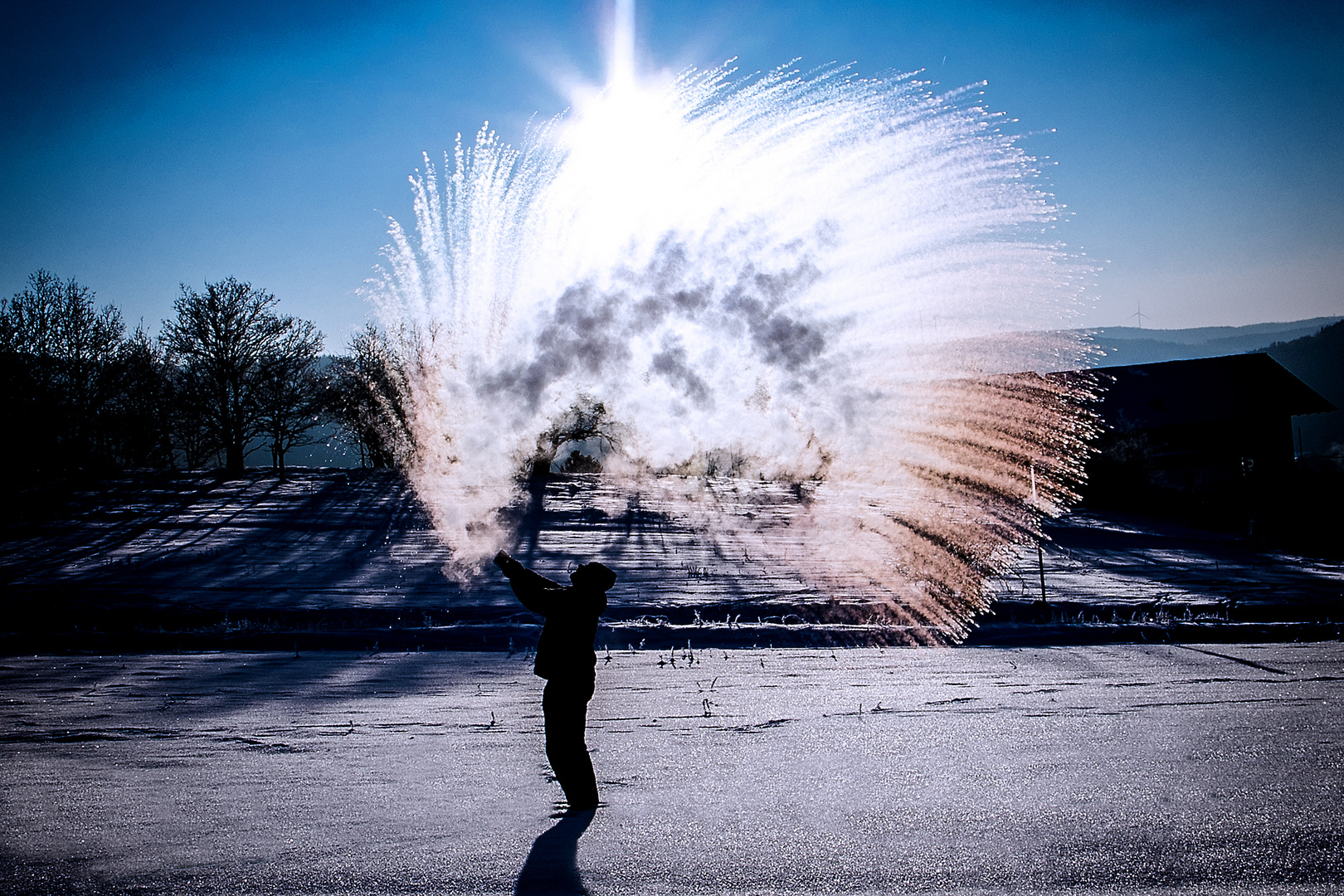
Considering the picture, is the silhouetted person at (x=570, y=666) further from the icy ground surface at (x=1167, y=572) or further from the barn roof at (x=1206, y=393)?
the barn roof at (x=1206, y=393)

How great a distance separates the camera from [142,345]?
1671 inches

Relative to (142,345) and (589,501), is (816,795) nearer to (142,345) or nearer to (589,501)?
(589,501)

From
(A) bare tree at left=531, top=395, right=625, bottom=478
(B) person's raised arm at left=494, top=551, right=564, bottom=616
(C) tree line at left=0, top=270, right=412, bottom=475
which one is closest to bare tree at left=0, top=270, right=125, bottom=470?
(C) tree line at left=0, top=270, right=412, bottom=475

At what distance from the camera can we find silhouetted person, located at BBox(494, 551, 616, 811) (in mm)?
4910

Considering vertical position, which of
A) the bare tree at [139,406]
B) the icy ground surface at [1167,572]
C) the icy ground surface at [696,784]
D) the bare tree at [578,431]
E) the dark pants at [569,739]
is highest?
the bare tree at [139,406]

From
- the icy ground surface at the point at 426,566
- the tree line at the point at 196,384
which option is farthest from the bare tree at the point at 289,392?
the icy ground surface at the point at 426,566

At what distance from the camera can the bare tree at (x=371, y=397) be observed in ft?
136

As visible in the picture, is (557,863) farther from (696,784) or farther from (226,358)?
(226,358)

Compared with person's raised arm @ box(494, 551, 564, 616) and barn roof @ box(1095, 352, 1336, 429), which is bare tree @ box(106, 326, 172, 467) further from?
barn roof @ box(1095, 352, 1336, 429)

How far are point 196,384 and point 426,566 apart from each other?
2974 centimetres

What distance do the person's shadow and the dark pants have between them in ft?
0.49

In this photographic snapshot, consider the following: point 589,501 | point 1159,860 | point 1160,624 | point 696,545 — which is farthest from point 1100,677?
point 589,501

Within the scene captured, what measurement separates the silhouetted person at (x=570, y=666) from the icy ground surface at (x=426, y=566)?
23.1ft

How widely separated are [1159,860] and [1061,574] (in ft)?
45.9
